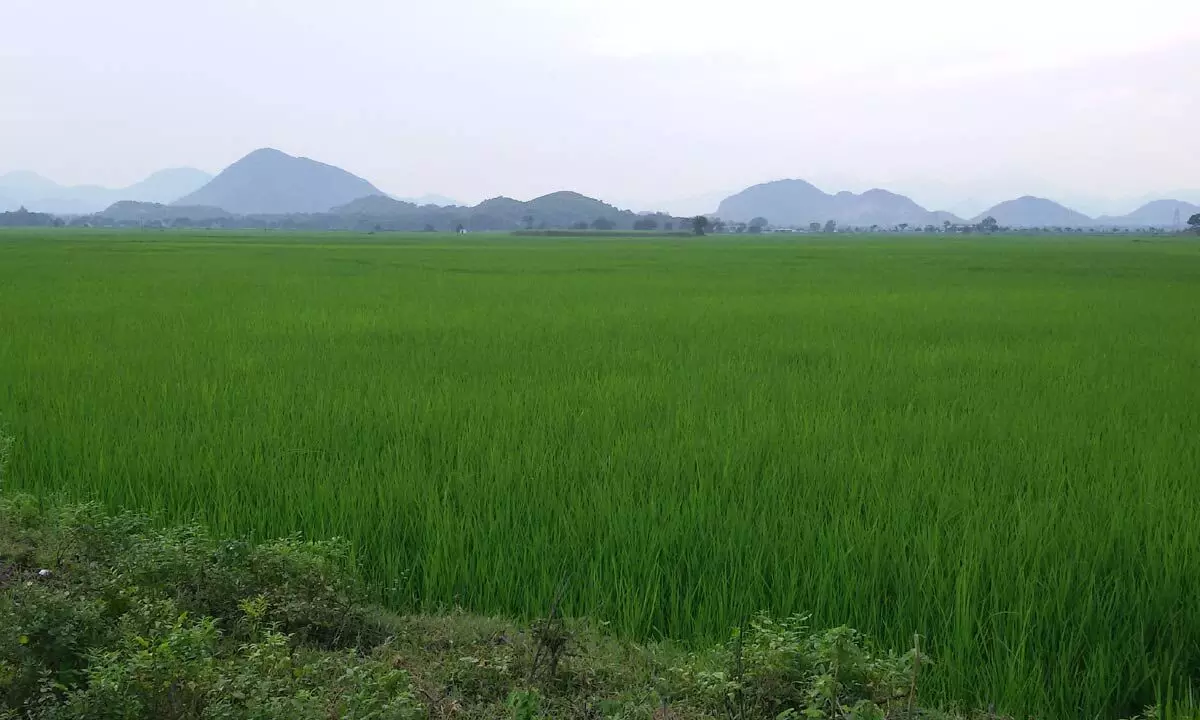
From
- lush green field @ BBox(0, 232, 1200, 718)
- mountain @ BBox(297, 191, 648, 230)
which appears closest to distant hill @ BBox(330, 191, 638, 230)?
mountain @ BBox(297, 191, 648, 230)

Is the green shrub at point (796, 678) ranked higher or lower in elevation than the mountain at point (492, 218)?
lower

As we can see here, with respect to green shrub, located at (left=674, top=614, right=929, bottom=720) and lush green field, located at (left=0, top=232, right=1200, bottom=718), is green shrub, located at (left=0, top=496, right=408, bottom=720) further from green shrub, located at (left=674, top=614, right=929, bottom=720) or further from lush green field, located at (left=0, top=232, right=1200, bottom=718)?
green shrub, located at (left=674, top=614, right=929, bottom=720)

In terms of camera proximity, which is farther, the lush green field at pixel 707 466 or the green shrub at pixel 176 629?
the lush green field at pixel 707 466

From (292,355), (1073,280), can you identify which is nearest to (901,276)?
(1073,280)

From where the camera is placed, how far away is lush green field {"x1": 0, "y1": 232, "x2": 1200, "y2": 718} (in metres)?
2.93

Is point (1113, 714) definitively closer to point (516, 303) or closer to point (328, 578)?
point (328, 578)

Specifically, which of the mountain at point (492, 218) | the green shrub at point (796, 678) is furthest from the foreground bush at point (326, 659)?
the mountain at point (492, 218)

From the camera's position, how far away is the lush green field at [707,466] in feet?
9.61

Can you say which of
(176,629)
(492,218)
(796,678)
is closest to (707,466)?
(796,678)

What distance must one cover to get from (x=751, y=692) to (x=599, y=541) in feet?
3.81

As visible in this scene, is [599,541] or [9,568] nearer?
[9,568]

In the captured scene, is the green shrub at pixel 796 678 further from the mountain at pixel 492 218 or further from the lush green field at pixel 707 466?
the mountain at pixel 492 218

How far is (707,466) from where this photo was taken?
4355mm

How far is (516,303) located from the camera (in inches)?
523
